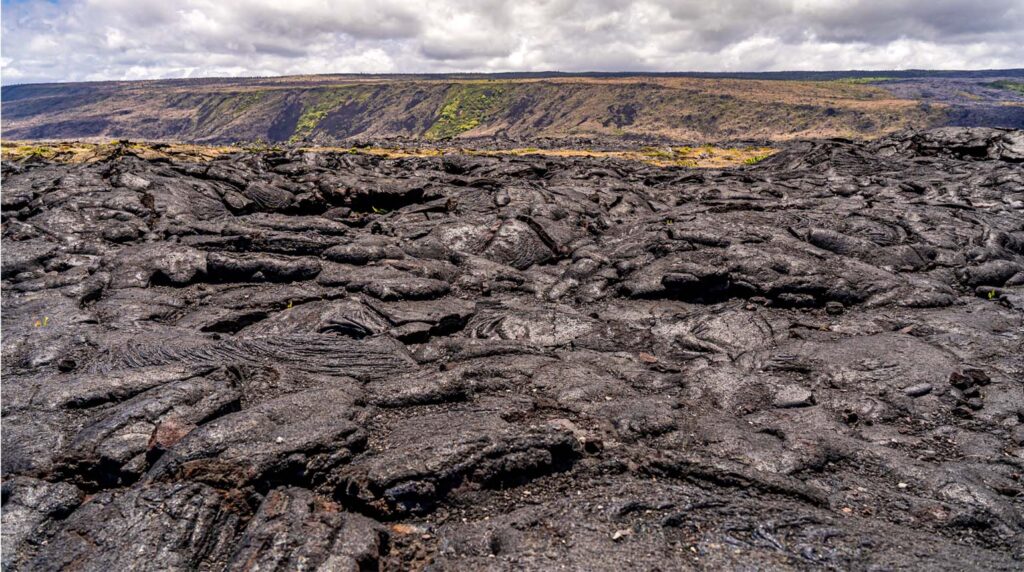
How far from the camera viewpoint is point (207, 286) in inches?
788

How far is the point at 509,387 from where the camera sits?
43.4ft

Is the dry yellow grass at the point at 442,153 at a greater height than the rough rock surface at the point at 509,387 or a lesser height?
greater

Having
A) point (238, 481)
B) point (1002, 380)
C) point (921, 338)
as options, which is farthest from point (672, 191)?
point (238, 481)

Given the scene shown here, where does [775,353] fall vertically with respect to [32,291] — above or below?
below

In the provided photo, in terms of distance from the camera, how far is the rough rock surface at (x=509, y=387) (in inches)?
339

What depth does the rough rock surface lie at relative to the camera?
8602 millimetres

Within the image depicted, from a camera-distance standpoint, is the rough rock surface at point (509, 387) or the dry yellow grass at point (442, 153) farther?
the dry yellow grass at point (442, 153)

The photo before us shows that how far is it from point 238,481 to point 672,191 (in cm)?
3489

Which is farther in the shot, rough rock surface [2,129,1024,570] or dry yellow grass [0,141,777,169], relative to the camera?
dry yellow grass [0,141,777,169]

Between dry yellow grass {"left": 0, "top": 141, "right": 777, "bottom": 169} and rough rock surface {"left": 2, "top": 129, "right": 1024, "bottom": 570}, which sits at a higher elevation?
dry yellow grass {"left": 0, "top": 141, "right": 777, "bottom": 169}

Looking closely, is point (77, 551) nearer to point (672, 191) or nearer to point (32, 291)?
point (32, 291)

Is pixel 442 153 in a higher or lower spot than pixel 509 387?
higher

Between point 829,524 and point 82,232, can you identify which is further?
point 82,232

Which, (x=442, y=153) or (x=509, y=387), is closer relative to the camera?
(x=509, y=387)
